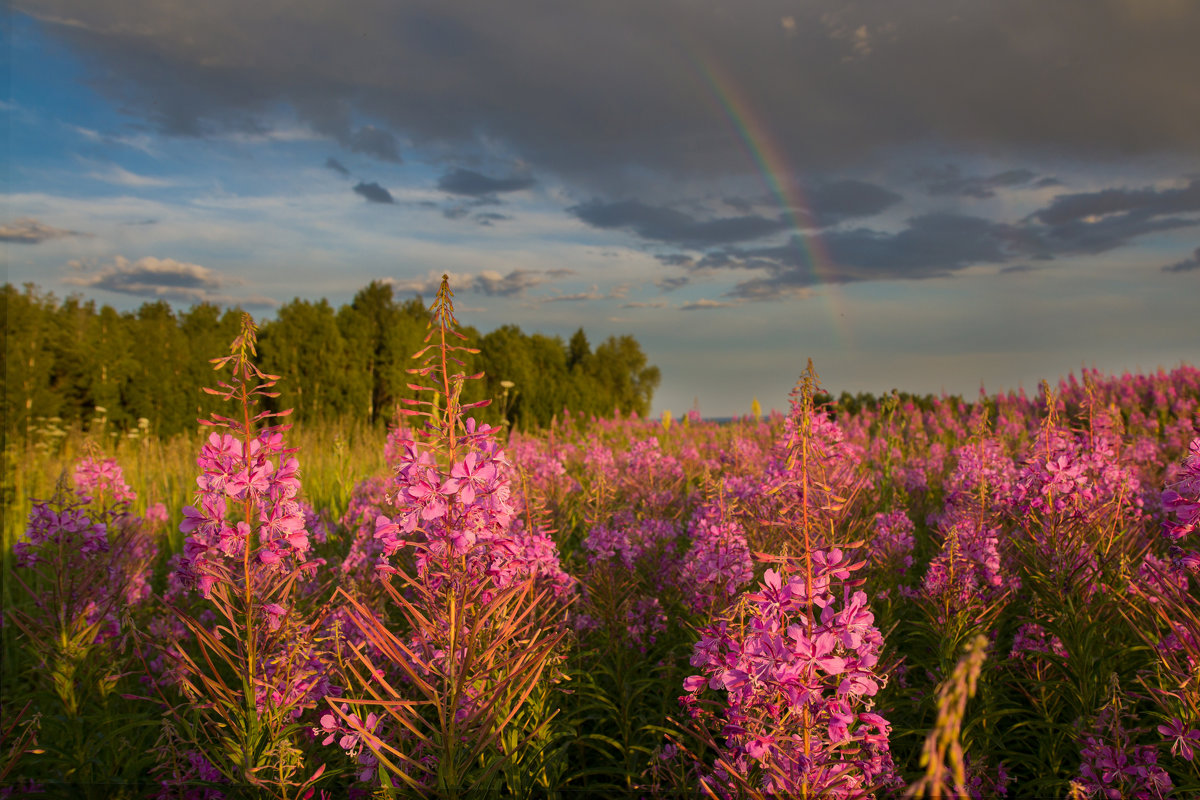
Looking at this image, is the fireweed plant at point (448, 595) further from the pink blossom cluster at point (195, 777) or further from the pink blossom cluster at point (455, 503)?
the pink blossom cluster at point (195, 777)

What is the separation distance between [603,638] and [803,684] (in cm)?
220

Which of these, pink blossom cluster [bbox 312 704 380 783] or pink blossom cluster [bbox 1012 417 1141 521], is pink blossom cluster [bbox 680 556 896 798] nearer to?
pink blossom cluster [bbox 312 704 380 783]

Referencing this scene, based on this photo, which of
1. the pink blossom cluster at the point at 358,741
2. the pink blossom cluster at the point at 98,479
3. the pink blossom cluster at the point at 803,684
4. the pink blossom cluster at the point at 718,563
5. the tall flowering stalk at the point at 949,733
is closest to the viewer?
the tall flowering stalk at the point at 949,733

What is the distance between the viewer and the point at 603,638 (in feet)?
12.0

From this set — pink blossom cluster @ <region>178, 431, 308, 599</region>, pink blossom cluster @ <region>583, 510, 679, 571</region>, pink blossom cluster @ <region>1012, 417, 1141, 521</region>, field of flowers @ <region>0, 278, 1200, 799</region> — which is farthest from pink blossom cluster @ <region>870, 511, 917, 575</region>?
pink blossom cluster @ <region>178, 431, 308, 599</region>

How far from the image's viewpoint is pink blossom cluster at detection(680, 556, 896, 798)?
1618 mm

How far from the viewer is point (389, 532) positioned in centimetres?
188

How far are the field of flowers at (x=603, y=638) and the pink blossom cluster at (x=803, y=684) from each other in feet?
0.03

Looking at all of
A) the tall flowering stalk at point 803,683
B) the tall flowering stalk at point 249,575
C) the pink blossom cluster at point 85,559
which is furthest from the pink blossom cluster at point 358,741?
the pink blossom cluster at point 85,559

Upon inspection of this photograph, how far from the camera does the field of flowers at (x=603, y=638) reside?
6.00 feet

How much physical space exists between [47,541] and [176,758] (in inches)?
80.9

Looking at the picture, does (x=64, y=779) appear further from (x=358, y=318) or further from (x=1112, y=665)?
(x=358, y=318)

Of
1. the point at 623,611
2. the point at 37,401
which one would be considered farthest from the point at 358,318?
the point at 623,611

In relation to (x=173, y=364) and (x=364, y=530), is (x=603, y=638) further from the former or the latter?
(x=173, y=364)
